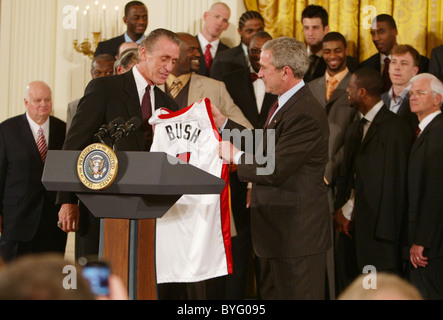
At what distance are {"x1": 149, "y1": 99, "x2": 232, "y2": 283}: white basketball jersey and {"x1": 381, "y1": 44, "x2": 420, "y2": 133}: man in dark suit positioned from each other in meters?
1.54

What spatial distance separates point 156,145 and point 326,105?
1.63 metres

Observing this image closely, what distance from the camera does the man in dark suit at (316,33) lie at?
4.98 m

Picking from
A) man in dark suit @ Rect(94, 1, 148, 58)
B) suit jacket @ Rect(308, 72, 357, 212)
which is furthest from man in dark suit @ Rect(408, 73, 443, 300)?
man in dark suit @ Rect(94, 1, 148, 58)

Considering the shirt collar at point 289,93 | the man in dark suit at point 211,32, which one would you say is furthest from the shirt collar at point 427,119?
the man in dark suit at point 211,32

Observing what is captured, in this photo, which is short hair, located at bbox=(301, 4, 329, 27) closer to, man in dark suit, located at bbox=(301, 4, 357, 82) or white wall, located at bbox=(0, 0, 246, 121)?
man in dark suit, located at bbox=(301, 4, 357, 82)

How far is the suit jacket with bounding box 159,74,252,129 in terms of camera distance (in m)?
4.48

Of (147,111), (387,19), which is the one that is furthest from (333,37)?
(147,111)

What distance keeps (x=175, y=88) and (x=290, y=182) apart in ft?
4.94

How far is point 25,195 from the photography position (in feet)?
15.2

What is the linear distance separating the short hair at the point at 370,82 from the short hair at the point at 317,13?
0.79 meters

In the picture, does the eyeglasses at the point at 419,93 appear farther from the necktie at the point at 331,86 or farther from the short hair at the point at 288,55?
the short hair at the point at 288,55

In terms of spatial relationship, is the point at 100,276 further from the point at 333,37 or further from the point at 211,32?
the point at 211,32

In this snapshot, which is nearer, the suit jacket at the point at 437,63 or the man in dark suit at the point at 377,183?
the man in dark suit at the point at 377,183

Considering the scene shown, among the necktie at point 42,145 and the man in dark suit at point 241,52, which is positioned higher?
the man in dark suit at point 241,52
